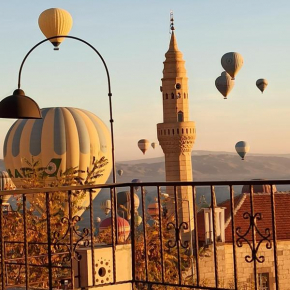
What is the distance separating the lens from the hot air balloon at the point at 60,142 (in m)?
42.2

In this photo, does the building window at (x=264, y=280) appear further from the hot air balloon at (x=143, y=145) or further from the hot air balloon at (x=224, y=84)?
the hot air balloon at (x=143, y=145)

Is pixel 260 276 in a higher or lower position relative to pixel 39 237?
lower

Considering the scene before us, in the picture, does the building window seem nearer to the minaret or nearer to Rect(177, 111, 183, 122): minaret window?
the minaret

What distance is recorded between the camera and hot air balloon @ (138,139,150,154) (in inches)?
3302

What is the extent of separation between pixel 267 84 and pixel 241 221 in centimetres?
3257

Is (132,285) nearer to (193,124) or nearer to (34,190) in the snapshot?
(34,190)

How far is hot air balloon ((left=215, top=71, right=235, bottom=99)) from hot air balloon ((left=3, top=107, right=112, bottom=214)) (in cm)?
3057

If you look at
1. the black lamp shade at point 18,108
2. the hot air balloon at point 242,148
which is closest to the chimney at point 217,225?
the hot air balloon at point 242,148

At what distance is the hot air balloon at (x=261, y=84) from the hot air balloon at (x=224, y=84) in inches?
155

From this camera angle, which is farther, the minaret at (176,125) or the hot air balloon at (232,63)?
the minaret at (176,125)

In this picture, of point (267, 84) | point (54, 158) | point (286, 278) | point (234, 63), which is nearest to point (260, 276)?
point (286, 278)

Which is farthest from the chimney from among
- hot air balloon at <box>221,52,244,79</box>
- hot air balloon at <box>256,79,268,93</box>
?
hot air balloon at <box>256,79,268,93</box>

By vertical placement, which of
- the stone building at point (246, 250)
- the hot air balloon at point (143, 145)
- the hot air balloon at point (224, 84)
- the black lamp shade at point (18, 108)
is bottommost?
the stone building at point (246, 250)

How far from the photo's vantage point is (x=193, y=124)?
84.5m
